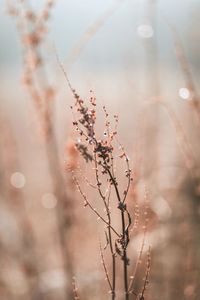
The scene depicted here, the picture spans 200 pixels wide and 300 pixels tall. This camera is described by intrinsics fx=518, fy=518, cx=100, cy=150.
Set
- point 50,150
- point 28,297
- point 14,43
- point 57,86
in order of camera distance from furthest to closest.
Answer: point 14,43, point 28,297, point 50,150, point 57,86

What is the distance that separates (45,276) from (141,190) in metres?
0.95

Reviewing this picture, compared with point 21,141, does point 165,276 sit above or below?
below

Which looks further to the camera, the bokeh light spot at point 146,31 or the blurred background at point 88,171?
the bokeh light spot at point 146,31

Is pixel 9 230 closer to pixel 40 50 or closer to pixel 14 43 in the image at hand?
pixel 40 50

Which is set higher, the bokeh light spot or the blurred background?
the bokeh light spot

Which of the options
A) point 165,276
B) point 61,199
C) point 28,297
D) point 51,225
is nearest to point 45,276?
point 28,297

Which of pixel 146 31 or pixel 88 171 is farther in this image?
pixel 88 171

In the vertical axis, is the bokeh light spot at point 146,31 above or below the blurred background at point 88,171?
above

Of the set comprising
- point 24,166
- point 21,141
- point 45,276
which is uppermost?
point 21,141

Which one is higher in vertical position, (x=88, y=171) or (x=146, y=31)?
(x=146, y=31)

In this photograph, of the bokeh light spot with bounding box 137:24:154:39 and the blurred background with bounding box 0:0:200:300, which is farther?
the bokeh light spot with bounding box 137:24:154:39

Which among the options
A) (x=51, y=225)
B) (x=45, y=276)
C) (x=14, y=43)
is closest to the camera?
(x=45, y=276)

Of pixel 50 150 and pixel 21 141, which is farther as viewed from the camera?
pixel 21 141

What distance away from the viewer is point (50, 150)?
2236 mm
